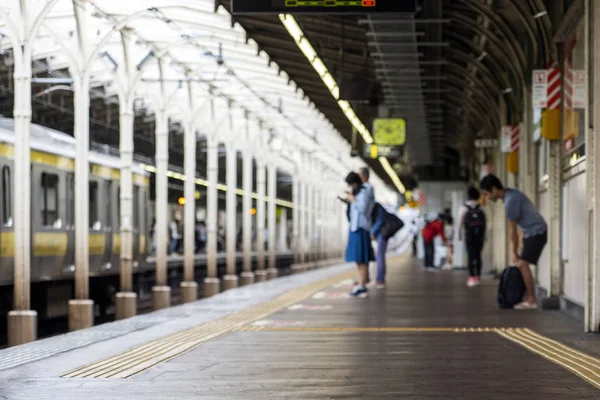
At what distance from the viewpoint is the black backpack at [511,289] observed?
13172 mm

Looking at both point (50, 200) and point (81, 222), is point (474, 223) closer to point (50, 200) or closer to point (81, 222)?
point (81, 222)

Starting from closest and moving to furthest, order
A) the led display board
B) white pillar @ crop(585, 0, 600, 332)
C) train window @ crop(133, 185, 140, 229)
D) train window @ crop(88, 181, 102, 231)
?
white pillar @ crop(585, 0, 600, 332)
the led display board
train window @ crop(88, 181, 102, 231)
train window @ crop(133, 185, 140, 229)

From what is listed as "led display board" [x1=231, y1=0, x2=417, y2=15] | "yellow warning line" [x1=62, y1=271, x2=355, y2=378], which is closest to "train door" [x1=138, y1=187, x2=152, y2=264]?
"yellow warning line" [x1=62, y1=271, x2=355, y2=378]

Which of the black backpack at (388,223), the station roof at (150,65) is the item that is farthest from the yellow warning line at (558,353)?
the station roof at (150,65)

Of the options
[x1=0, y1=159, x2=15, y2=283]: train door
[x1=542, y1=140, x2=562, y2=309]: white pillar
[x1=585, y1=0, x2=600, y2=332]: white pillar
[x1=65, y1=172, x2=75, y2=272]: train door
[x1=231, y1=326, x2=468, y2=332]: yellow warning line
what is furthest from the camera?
[x1=65, y1=172, x2=75, y2=272]: train door

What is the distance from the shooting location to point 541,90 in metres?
13.1

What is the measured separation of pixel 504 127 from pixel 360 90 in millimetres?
2674

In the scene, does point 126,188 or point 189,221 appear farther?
point 189,221

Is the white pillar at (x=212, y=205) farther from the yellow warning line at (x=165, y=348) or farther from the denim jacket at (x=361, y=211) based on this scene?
the yellow warning line at (x=165, y=348)

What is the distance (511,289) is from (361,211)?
253cm

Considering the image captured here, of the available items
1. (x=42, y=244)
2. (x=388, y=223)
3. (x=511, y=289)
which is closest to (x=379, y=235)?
(x=388, y=223)

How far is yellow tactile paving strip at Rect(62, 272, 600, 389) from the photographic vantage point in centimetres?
720

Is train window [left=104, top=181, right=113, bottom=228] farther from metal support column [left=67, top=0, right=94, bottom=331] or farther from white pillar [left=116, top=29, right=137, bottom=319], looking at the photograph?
metal support column [left=67, top=0, right=94, bottom=331]

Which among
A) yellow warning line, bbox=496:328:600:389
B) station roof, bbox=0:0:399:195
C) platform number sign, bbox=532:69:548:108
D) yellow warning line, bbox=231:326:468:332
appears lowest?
yellow warning line, bbox=231:326:468:332
